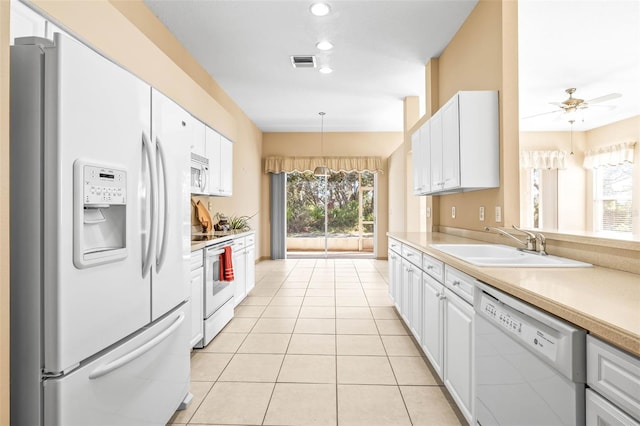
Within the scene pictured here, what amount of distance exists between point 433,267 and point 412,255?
1.87ft

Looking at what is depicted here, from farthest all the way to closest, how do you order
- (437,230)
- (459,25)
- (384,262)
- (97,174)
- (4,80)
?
(384,262) < (437,230) < (459,25) < (97,174) < (4,80)

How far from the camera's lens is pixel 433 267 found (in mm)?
2246

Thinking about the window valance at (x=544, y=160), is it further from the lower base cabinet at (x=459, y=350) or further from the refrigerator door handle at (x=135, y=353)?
the refrigerator door handle at (x=135, y=353)

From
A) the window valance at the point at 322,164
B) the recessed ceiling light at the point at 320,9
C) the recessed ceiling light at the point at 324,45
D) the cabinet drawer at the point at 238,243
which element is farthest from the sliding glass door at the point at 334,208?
the recessed ceiling light at the point at 320,9

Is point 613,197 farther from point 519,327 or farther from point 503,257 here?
point 519,327

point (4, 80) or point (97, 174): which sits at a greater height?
point (4, 80)

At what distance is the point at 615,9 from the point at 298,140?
5883 mm

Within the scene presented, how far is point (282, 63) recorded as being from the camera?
4367 millimetres

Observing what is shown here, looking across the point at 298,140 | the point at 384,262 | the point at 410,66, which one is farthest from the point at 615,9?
the point at 298,140

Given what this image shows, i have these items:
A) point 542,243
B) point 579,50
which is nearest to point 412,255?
point 542,243

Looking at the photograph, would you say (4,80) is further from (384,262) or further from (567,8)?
(384,262)

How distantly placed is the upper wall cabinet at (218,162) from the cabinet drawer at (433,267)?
252 centimetres

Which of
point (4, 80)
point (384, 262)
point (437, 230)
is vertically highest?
point (4, 80)

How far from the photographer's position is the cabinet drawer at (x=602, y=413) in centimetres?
77
